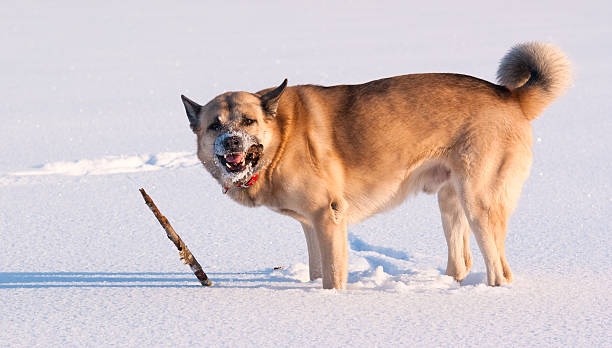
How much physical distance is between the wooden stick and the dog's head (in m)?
0.48

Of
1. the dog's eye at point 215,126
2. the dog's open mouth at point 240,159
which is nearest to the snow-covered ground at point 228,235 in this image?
the dog's open mouth at point 240,159

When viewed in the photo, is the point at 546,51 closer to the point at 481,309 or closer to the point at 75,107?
the point at 481,309

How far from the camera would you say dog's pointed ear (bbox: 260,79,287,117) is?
439 cm

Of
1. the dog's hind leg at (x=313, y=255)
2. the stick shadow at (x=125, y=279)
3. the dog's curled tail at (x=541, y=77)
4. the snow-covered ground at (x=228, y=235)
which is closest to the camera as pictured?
the snow-covered ground at (x=228, y=235)

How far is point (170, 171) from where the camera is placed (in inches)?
299

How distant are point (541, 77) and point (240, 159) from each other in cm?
208

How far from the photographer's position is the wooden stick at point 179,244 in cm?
411

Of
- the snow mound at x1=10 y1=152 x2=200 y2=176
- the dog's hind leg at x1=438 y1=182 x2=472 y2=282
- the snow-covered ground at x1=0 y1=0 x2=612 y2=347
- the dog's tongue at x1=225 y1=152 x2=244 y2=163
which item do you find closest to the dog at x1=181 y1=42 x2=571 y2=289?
the dog's tongue at x1=225 y1=152 x2=244 y2=163

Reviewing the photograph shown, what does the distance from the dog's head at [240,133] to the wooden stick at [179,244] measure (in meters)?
0.48

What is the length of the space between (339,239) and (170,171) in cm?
361

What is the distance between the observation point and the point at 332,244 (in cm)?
440

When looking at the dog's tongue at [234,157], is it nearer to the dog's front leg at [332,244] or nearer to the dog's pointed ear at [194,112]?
the dog's pointed ear at [194,112]

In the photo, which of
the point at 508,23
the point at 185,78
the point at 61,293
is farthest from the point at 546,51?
the point at 508,23

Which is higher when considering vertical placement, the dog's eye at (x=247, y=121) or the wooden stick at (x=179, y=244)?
the dog's eye at (x=247, y=121)
